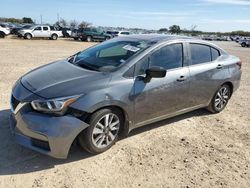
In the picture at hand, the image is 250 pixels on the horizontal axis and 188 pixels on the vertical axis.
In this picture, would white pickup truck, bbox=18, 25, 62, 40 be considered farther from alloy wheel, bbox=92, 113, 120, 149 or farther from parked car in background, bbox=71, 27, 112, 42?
alloy wheel, bbox=92, 113, 120, 149

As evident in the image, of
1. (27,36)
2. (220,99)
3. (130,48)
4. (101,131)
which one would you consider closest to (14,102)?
(101,131)

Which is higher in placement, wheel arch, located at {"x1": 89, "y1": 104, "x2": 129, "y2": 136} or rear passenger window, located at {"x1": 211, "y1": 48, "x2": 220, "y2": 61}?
rear passenger window, located at {"x1": 211, "y1": 48, "x2": 220, "y2": 61}

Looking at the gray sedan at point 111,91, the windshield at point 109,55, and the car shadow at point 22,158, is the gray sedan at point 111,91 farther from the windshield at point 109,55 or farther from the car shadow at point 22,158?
the car shadow at point 22,158

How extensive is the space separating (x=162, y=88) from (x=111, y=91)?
1029mm

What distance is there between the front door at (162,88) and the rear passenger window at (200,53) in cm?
34

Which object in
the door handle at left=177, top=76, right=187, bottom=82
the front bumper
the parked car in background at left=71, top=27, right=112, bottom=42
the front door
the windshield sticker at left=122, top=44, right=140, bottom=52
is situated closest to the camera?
the front bumper

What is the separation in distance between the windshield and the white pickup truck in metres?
27.0

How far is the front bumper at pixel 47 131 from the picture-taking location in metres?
3.47

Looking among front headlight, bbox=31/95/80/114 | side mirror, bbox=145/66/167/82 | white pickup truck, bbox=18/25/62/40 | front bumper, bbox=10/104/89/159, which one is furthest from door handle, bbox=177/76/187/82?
white pickup truck, bbox=18/25/62/40

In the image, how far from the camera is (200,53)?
215 inches

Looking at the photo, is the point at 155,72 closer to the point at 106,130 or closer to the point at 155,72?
the point at 155,72

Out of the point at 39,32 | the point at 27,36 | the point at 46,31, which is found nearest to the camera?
the point at 27,36

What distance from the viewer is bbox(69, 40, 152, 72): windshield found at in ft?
14.3

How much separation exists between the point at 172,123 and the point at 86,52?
2115 mm
